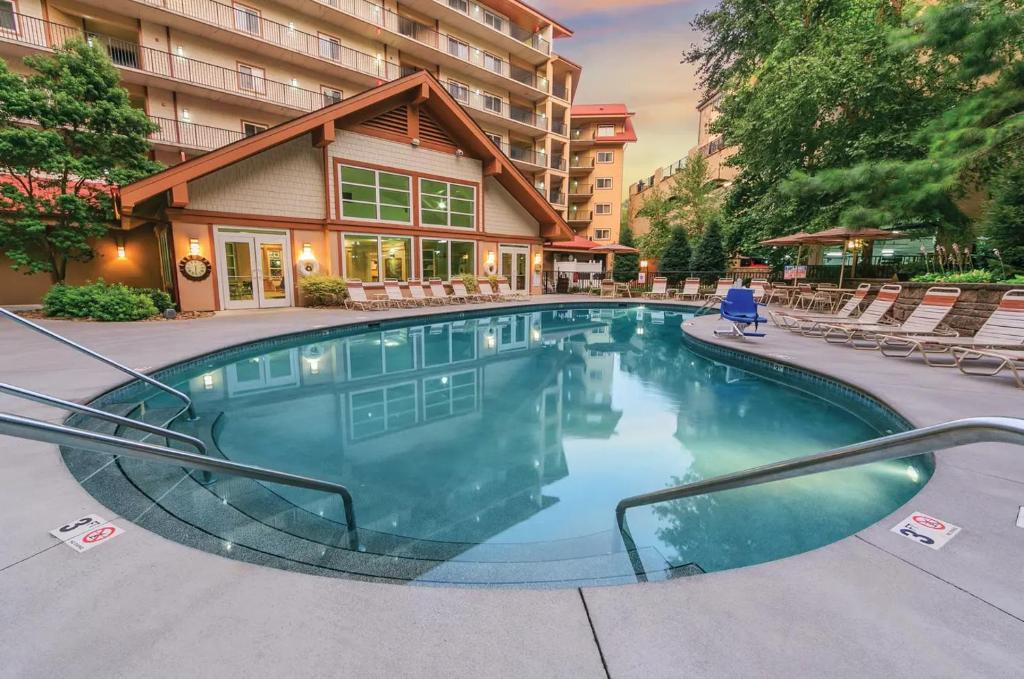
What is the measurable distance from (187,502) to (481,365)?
5306 millimetres

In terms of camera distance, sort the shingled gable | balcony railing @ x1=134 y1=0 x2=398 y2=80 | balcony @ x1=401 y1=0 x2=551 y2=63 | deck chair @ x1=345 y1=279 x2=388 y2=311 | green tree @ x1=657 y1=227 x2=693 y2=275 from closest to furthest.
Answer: the shingled gable, deck chair @ x1=345 y1=279 x2=388 y2=311, balcony railing @ x1=134 y1=0 x2=398 y2=80, balcony @ x1=401 y1=0 x2=551 y2=63, green tree @ x1=657 y1=227 x2=693 y2=275

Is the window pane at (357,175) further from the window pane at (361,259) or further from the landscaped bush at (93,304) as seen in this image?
the landscaped bush at (93,304)

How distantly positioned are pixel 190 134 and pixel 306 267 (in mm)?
6486

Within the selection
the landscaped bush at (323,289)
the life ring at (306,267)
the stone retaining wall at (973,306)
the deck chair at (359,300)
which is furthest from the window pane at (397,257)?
the stone retaining wall at (973,306)

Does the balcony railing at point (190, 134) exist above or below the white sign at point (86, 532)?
above

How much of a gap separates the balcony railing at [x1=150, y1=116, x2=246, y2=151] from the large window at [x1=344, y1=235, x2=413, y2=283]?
5.87 m

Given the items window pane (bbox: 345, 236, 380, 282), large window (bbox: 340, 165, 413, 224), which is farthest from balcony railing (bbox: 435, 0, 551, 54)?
window pane (bbox: 345, 236, 380, 282)

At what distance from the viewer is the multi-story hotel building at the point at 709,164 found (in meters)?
27.9

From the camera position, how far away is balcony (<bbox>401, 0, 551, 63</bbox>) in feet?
66.4

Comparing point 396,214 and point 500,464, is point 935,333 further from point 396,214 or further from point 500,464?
point 396,214

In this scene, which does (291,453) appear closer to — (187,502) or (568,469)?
(187,502)

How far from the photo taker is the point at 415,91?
14820 mm

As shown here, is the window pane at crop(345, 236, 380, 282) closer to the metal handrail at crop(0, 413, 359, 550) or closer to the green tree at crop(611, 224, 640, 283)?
the green tree at crop(611, 224, 640, 283)

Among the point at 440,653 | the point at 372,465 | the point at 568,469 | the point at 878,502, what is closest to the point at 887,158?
the point at 878,502
